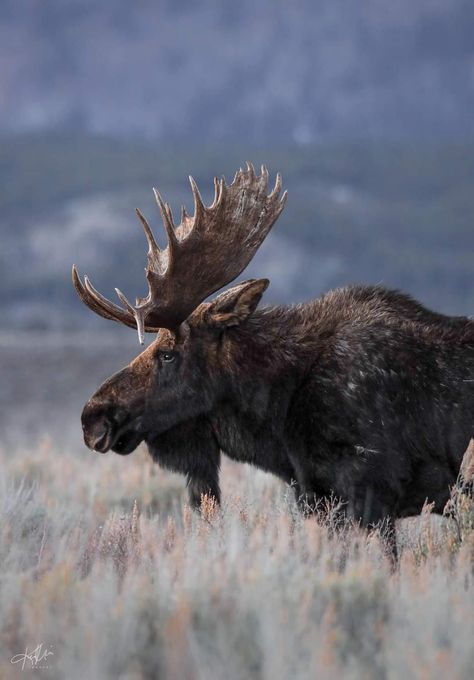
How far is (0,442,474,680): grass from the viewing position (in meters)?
3.76

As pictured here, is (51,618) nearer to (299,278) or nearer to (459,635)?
(459,635)

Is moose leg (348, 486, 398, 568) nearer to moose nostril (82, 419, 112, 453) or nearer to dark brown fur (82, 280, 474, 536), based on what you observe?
dark brown fur (82, 280, 474, 536)

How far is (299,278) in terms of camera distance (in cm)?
8819

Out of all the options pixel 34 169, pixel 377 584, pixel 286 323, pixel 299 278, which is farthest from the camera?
pixel 34 169

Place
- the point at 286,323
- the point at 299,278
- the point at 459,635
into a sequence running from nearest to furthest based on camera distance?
the point at 459,635 → the point at 286,323 → the point at 299,278

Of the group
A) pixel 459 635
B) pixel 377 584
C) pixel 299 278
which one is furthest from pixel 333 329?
pixel 299 278

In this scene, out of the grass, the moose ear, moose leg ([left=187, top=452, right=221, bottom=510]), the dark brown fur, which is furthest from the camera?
moose leg ([left=187, top=452, right=221, bottom=510])

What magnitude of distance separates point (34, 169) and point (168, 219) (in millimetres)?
97133

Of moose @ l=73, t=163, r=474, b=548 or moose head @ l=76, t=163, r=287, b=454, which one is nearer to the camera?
moose @ l=73, t=163, r=474, b=548

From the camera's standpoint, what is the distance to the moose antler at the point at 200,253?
19.7 ft

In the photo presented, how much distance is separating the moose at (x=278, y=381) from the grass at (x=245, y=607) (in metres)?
0.33
